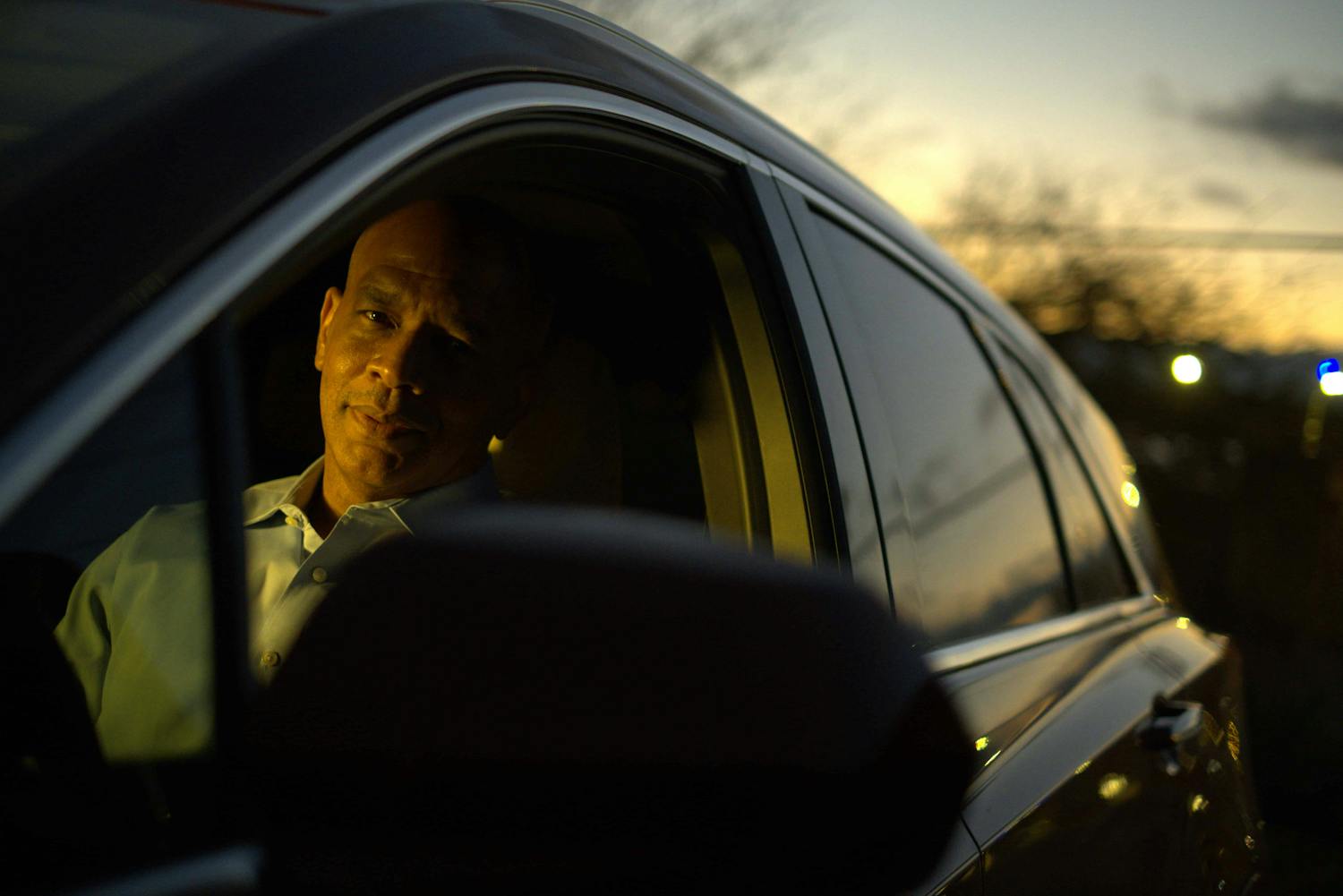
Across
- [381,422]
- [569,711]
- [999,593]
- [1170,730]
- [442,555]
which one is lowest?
[1170,730]

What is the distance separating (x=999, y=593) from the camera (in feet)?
8.15

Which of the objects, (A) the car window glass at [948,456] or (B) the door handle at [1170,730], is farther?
(B) the door handle at [1170,730]

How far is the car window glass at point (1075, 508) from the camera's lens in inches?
122

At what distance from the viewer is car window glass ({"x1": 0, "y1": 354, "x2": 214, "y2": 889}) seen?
0.94m

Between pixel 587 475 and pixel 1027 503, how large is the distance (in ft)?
3.54

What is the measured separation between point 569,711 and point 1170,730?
216cm

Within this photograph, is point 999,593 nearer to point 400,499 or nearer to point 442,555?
point 400,499

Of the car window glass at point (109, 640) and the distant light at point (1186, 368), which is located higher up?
the distant light at point (1186, 368)

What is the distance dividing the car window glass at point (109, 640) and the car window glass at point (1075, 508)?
7.32 feet

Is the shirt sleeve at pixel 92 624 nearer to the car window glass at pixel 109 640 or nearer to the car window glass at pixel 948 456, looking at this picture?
the car window glass at pixel 109 640

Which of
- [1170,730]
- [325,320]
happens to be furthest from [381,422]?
[1170,730]

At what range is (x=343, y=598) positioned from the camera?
88cm

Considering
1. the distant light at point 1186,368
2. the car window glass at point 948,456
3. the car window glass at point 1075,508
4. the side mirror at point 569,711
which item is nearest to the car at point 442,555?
the side mirror at point 569,711

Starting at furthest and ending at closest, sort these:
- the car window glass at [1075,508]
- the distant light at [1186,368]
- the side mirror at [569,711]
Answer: the distant light at [1186,368] < the car window glass at [1075,508] < the side mirror at [569,711]
